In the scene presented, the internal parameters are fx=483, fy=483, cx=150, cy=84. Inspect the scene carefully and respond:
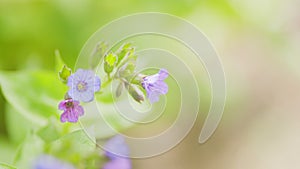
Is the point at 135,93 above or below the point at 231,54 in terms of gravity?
below

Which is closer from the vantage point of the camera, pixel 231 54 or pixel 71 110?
pixel 71 110

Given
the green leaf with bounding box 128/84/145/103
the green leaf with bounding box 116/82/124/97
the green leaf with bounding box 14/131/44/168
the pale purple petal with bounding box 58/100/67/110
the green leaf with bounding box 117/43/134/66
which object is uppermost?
the green leaf with bounding box 117/43/134/66

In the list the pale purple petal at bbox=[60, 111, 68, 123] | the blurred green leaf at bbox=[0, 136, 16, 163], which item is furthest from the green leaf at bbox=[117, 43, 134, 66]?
the blurred green leaf at bbox=[0, 136, 16, 163]

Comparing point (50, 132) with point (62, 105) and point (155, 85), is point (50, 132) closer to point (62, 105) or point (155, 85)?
point (62, 105)

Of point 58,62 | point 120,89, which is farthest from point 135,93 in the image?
point 58,62

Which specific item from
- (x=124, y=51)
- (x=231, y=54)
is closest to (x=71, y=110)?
(x=124, y=51)

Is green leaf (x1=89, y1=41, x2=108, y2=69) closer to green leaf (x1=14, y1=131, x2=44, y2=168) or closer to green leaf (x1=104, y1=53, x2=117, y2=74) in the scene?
green leaf (x1=104, y1=53, x2=117, y2=74)
